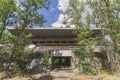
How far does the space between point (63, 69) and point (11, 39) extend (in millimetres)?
8418

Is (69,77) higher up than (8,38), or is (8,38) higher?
(8,38)

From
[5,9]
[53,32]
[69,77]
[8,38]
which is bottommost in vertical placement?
[69,77]

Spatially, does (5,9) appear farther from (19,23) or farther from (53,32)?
(53,32)

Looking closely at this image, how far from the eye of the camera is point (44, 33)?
44.9m

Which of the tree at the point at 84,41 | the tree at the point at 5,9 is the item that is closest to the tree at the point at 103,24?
the tree at the point at 84,41

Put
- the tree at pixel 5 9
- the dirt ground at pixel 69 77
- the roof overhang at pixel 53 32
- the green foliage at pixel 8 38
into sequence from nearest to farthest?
the tree at pixel 5 9
the dirt ground at pixel 69 77
the green foliage at pixel 8 38
the roof overhang at pixel 53 32

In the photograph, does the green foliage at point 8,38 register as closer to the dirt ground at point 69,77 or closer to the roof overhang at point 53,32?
the roof overhang at point 53,32

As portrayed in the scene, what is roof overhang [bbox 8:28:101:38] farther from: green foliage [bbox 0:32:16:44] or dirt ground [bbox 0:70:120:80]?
dirt ground [bbox 0:70:120:80]

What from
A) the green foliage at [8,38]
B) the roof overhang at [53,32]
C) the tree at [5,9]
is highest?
the tree at [5,9]

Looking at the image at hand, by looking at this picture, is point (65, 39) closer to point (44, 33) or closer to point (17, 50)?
point (44, 33)

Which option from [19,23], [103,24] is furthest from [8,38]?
[103,24]

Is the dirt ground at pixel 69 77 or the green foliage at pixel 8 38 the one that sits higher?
the green foliage at pixel 8 38

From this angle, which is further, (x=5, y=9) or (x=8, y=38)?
(x=8, y=38)

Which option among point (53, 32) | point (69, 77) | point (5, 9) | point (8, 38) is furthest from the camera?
point (53, 32)
